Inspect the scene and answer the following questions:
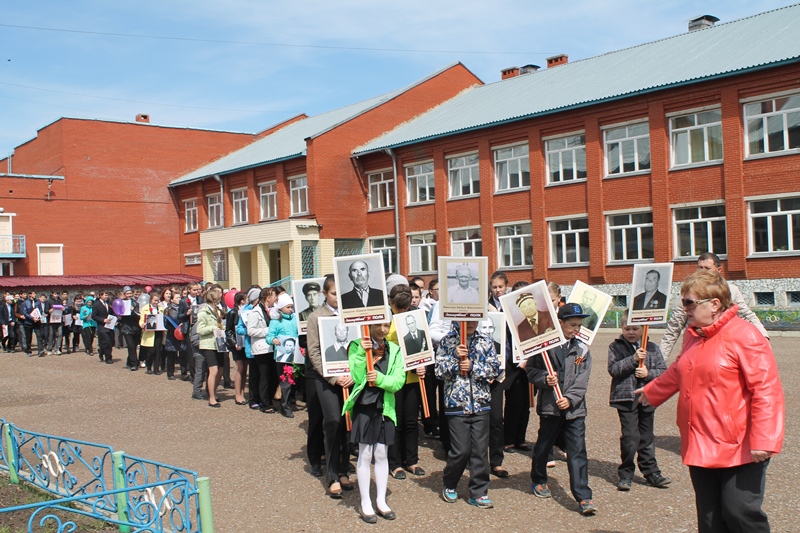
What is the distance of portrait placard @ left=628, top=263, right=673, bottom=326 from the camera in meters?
7.42

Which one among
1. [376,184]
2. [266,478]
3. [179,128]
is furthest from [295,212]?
[266,478]

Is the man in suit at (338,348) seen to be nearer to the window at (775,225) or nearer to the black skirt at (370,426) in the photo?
the black skirt at (370,426)

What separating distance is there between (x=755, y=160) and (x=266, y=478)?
21.5 meters

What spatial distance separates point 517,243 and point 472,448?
25212 mm

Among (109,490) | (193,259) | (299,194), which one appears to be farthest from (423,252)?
(109,490)

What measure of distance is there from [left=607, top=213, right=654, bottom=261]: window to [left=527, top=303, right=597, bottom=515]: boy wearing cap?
70.1ft

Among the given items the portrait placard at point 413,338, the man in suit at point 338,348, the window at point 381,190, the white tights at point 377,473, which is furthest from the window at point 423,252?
the white tights at point 377,473

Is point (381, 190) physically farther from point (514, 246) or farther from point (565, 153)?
point (565, 153)

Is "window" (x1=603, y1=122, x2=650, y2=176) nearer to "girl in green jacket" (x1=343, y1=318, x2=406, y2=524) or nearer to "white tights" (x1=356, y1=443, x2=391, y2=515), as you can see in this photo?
"girl in green jacket" (x1=343, y1=318, x2=406, y2=524)

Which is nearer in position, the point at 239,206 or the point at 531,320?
the point at 531,320

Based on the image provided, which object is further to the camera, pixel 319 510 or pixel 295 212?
pixel 295 212

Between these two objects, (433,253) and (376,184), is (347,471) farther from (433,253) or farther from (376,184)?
(376,184)

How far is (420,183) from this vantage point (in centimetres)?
3569

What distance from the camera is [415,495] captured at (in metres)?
7.35
